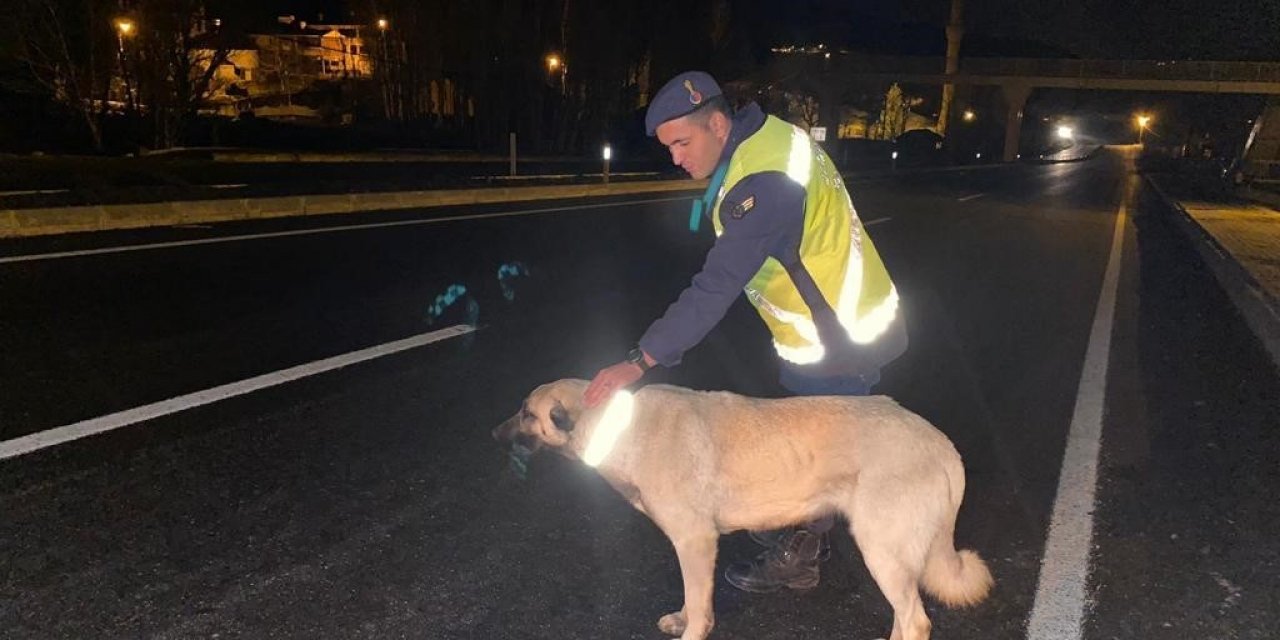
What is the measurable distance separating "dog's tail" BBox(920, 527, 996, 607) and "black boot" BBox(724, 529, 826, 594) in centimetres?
52

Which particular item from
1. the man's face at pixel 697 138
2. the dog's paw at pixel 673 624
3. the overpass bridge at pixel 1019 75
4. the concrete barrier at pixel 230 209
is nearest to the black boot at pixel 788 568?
the dog's paw at pixel 673 624

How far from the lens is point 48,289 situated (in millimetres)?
7570

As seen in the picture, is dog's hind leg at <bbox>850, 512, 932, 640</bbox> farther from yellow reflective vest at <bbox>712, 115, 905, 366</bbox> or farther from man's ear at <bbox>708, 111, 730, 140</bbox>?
man's ear at <bbox>708, 111, 730, 140</bbox>

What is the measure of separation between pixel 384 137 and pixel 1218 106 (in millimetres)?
76078

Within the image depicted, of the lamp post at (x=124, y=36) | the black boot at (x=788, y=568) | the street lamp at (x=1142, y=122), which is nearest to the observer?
the black boot at (x=788, y=568)

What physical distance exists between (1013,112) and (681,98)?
67484 millimetres

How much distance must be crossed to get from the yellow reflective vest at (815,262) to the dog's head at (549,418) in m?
0.84

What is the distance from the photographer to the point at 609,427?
2.81 m

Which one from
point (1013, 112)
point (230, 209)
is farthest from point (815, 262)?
point (1013, 112)

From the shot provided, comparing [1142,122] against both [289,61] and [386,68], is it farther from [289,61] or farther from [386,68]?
[386,68]

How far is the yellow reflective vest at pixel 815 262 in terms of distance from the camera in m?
2.91

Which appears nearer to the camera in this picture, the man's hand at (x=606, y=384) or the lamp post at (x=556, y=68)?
the man's hand at (x=606, y=384)

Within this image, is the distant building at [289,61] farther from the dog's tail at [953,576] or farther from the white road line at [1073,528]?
the dog's tail at [953,576]

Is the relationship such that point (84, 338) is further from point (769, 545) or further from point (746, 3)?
point (746, 3)
